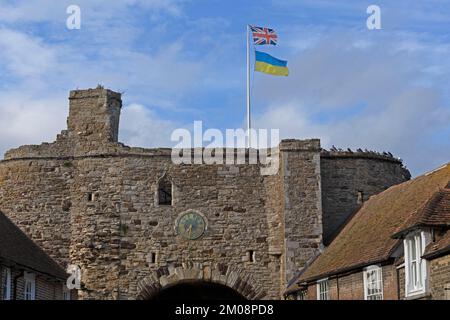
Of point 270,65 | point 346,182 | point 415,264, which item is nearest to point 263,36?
point 270,65

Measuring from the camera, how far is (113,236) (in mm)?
38719

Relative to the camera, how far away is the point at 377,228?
30.8 meters

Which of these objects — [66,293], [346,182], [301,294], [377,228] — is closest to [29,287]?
[66,293]

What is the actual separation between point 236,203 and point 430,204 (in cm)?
1475

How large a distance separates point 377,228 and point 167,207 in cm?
1065

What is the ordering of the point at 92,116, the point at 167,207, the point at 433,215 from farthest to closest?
the point at 92,116 < the point at 167,207 < the point at 433,215

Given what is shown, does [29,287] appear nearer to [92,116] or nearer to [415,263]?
[92,116]

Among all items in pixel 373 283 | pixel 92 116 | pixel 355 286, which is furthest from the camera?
pixel 92 116

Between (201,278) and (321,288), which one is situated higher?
(201,278)

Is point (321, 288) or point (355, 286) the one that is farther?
point (321, 288)

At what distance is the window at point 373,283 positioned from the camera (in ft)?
90.4

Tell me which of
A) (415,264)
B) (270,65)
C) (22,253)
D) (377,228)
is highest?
(270,65)

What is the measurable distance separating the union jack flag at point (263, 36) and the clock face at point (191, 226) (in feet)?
23.1
